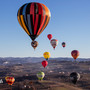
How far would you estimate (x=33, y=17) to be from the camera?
120 ft

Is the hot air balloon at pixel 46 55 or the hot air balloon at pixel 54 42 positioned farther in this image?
the hot air balloon at pixel 46 55

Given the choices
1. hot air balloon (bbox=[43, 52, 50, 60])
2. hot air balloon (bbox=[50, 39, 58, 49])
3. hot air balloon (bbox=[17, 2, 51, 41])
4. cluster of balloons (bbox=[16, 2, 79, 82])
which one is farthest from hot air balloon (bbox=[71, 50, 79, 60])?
hot air balloon (bbox=[17, 2, 51, 41])

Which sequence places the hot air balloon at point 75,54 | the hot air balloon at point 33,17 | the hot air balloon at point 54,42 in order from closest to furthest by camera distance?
the hot air balloon at point 33,17 < the hot air balloon at point 75,54 < the hot air balloon at point 54,42

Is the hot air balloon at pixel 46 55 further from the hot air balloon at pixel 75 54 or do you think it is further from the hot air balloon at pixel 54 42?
the hot air balloon at pixel 75 54

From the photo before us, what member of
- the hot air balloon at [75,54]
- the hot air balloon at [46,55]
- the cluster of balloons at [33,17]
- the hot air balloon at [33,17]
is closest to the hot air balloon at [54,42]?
the hot air balloon at [46,55]

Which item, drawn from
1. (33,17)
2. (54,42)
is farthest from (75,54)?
(33,17)

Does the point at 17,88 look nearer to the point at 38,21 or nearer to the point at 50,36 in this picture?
the point at 50,36

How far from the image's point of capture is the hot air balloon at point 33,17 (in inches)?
1429

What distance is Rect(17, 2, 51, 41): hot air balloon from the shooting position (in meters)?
36.3

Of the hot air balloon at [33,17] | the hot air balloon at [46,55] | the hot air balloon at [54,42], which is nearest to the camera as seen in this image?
the hot air balloon at [33,17]

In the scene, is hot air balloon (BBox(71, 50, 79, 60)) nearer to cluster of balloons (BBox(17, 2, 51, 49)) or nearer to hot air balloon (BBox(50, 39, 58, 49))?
hot air balloon (BBox(50, 39, 58, 49))

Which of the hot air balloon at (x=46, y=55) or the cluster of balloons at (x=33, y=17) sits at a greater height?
the cluster of balloons at (x=33, y=17)

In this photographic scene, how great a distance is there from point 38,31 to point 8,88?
192 feet

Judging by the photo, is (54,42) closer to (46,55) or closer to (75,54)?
(46,55)
